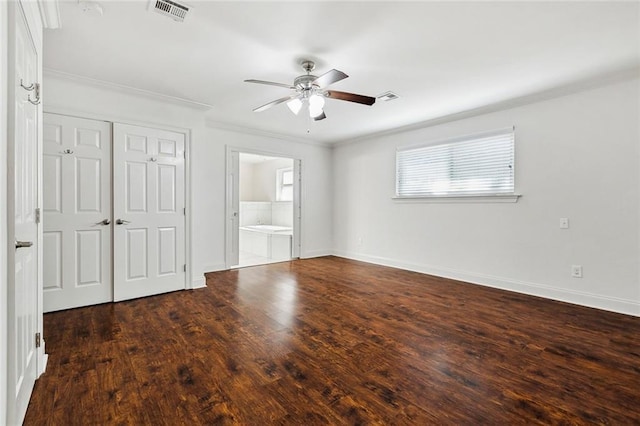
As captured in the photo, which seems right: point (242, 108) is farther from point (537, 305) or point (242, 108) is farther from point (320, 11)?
point (537, 305)

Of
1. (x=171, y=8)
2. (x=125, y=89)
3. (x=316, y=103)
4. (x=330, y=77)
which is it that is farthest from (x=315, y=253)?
(x=171, y=8)

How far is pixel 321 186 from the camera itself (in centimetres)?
675

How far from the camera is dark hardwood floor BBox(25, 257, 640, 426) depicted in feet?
5.59

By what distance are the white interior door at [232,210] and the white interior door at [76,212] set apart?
1.96m

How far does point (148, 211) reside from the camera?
381 centimetres

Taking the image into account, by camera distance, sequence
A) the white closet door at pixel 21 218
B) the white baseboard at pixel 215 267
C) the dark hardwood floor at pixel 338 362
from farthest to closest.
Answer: the white baseboard at pixel 215 267
the dark hardwood floor at pixel 338 362
the white closet door at pixel 21 218

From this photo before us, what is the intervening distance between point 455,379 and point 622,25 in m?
2.91

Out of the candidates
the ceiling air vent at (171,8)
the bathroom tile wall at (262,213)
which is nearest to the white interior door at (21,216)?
the ceiling air vent at (171,8)

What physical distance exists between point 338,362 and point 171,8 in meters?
2.77

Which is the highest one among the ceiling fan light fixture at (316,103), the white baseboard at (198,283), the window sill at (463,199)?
the ceiling fan light fixture at (316,103)

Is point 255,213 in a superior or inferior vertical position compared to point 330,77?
inferior

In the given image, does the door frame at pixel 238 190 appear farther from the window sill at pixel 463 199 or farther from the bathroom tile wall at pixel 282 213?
the window sill at pixel 463 199

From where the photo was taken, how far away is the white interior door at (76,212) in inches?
126

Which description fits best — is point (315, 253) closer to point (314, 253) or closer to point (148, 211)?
point (314, 253)
